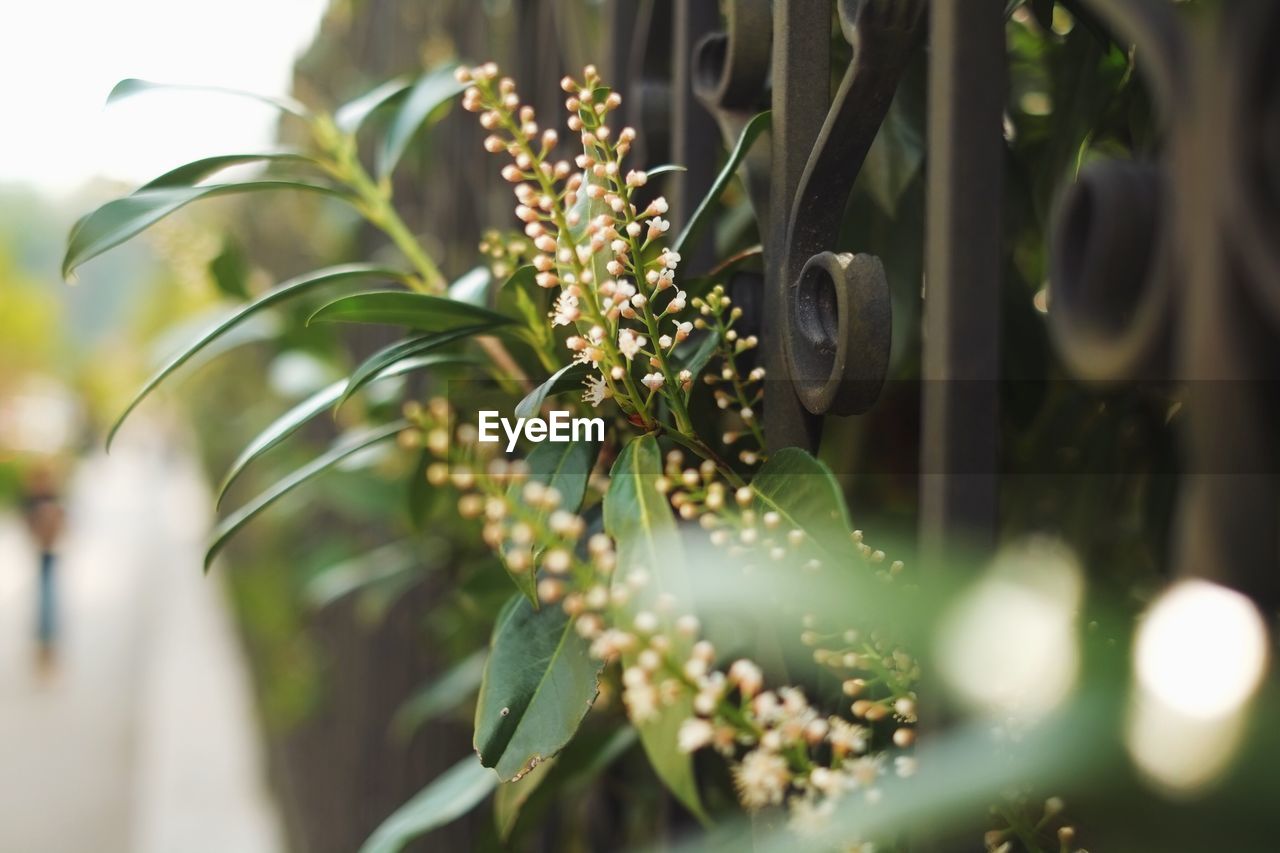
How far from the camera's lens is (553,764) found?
0.72m

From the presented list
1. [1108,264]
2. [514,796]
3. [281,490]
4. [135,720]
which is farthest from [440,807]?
[135,720]

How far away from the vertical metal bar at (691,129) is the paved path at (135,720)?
2664 mm

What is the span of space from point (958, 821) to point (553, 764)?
16.3 inches

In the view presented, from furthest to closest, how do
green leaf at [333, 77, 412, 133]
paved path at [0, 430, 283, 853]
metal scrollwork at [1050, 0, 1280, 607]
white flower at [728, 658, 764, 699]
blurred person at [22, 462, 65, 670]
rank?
blurred person at [22, 462, 65, 670]
paved path at [0, 430, 283, 853]
green leaf at [333, 77, 412, 133]
white flower at [728, 658, 764, 699]
metal scrollwork at [1050, 0, 1280, 607]

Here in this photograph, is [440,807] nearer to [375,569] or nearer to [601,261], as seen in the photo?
[601,261]

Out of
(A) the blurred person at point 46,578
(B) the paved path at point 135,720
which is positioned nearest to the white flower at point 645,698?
(B) the paved path at point 135,720

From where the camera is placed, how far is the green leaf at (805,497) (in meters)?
0.42

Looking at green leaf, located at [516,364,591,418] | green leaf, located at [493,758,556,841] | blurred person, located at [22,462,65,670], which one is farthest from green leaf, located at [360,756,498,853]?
blurred person, located at [22,462,65,670]

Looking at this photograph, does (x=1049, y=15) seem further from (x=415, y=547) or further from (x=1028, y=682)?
(x=415, y=547)

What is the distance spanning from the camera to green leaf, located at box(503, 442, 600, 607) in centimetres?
53

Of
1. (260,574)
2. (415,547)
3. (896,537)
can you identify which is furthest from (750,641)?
(260,574)

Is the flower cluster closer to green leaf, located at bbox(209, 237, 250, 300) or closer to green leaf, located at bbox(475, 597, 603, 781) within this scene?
green leaf, located at bbox(475, 597, 603, 781)

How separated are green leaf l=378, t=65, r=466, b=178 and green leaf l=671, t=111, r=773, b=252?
1.05 ft

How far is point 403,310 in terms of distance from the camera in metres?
0.59
